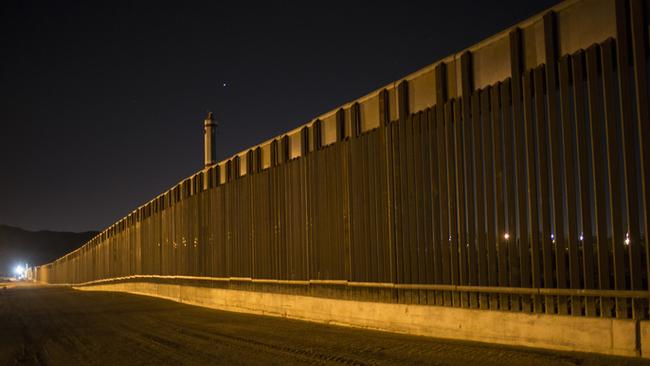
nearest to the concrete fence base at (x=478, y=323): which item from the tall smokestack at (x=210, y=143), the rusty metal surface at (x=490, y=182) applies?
the rusty metal surface at (x=490, y=182)

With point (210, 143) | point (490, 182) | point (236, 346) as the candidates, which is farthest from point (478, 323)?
point (210, 143)

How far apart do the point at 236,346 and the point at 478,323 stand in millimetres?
4530

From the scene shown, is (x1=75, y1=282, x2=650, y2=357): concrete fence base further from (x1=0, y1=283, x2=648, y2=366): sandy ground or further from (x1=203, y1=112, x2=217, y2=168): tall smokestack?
(x1=203, y1=112, x2=217, y2=168): tall smokestack

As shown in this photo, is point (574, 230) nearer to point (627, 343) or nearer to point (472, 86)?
point (627, 343)

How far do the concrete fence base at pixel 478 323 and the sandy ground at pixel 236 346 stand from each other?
0.98 feet

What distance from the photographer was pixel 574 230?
10.9 metres

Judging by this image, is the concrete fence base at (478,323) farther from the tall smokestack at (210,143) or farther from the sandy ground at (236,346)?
the tall smokestack at (210,143)

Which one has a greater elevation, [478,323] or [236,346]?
[478,323]

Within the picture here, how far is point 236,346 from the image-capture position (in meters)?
13.6

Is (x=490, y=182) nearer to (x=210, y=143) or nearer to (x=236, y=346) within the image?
(x=236, y=346)

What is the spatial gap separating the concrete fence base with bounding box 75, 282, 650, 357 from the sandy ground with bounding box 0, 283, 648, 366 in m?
0.30

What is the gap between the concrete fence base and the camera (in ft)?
32.0

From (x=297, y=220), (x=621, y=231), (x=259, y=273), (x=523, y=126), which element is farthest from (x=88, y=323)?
(x=621, y=231)

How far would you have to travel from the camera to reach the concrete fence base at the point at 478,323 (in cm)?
977
